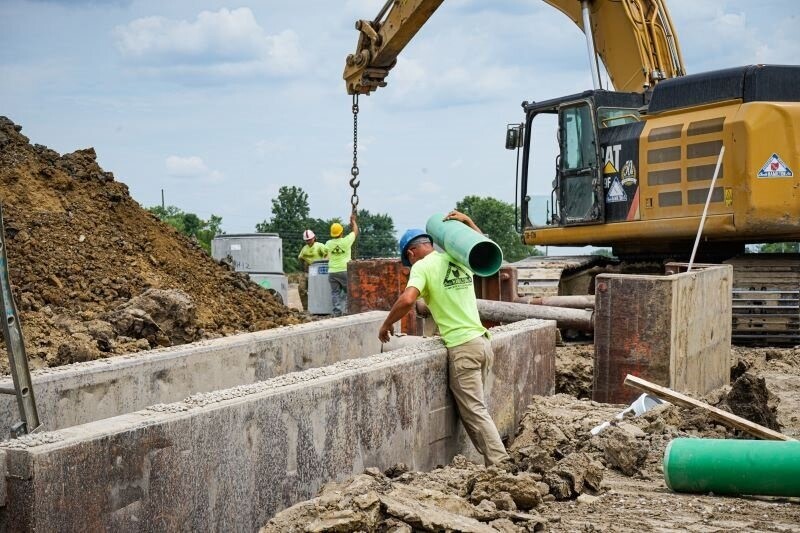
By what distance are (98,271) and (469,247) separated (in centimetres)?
688

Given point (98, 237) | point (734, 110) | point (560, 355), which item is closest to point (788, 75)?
point (734, 110)

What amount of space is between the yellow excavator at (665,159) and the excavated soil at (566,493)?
4.65 meters

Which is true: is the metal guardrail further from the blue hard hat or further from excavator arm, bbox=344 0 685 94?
excavator arm, bbox=344 0 685 94

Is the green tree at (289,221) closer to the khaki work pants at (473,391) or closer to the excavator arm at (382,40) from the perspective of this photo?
the excavator arm at (382,40)

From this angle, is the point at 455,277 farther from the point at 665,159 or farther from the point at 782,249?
the point at 782,249

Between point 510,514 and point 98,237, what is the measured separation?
371 inches

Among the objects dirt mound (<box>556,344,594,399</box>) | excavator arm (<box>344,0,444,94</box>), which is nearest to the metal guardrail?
dirt mound (<box>556,344,594,399</box>)

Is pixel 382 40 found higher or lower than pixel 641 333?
higher

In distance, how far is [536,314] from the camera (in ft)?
34.3

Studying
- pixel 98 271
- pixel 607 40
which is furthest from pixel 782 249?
pixel 98 271

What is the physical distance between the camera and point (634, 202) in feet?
41.1

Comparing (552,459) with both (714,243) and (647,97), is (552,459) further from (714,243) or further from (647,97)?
(647,97)

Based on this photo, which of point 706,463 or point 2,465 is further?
point 706,463

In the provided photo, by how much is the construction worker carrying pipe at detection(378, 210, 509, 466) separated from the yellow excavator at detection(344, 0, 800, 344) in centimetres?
547
